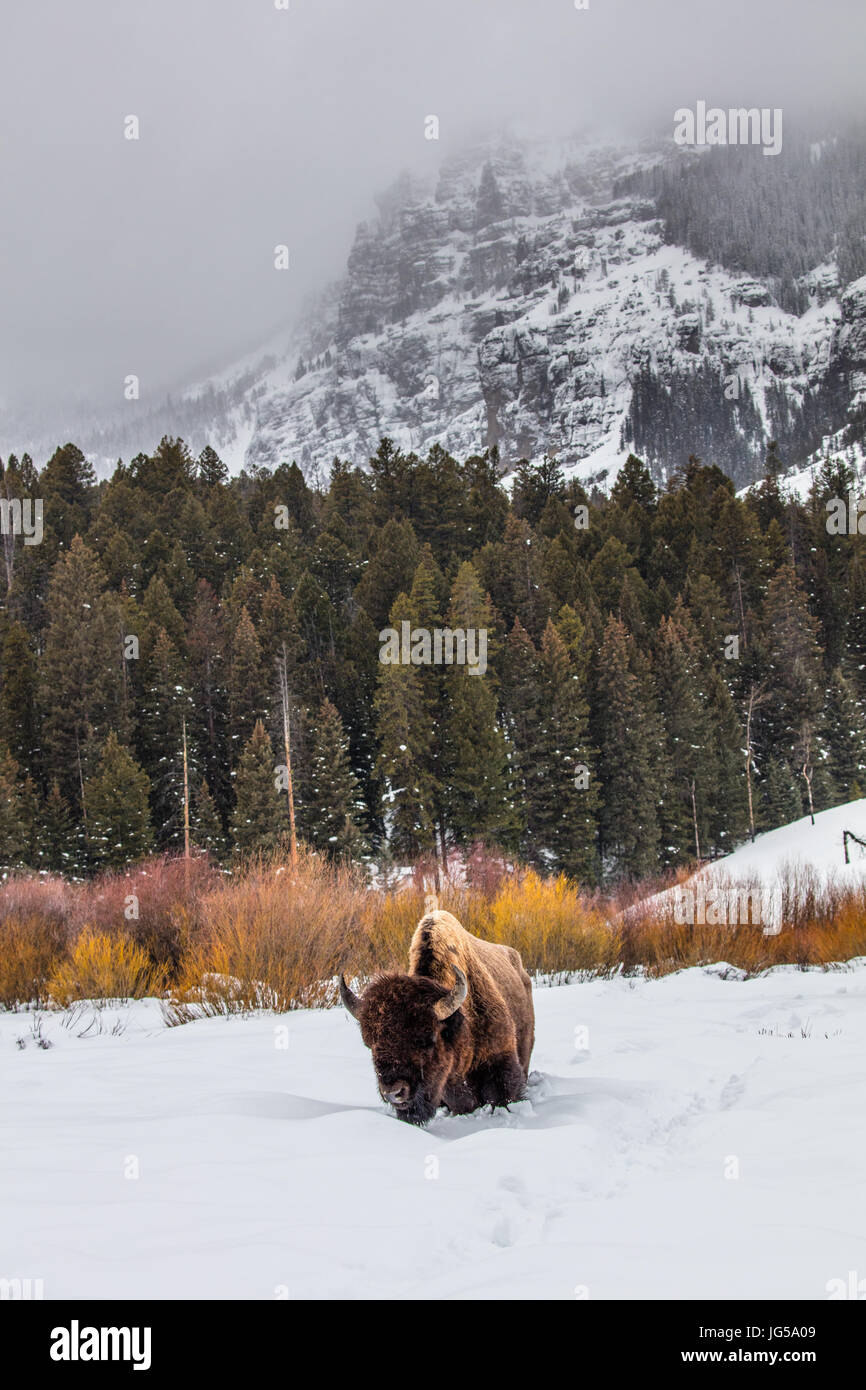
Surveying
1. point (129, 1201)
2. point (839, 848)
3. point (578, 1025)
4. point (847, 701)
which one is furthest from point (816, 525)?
point (129, 1201)

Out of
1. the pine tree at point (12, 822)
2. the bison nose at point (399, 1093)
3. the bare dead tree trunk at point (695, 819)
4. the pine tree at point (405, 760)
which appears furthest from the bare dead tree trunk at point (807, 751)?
the bison nose at point (399, 1093)

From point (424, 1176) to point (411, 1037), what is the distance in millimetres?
756

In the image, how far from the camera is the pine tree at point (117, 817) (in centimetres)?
4019

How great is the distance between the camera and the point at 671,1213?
10.4 ft

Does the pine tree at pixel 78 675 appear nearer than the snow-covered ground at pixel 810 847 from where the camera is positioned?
No

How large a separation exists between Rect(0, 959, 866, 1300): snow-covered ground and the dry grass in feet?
8.04

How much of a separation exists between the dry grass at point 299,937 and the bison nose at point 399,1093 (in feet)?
12.7

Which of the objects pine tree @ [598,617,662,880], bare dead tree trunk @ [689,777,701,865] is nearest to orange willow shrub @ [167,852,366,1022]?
pine tree @ [598,617,662,880]

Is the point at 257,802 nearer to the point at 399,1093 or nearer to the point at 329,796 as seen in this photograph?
the point at 329,796

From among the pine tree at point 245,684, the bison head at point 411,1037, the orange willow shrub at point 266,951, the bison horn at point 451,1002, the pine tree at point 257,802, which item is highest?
the pine tree at point 245,684

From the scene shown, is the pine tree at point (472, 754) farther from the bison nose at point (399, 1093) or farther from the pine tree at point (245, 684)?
the bison nose at point (399, 1093)

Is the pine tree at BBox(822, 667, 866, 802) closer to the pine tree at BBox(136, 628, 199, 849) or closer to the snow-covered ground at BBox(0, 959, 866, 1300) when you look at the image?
the pine tree at BBox(136, 628, 199, 849)

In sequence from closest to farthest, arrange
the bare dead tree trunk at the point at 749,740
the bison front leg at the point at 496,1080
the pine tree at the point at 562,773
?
1. the bison front leg at the point at 496,1080
2. the pine tree at the point at 562,773
3. the bare dead tree trunk at the point at 749,740

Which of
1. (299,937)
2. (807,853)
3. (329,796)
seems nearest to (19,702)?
(329,796)
